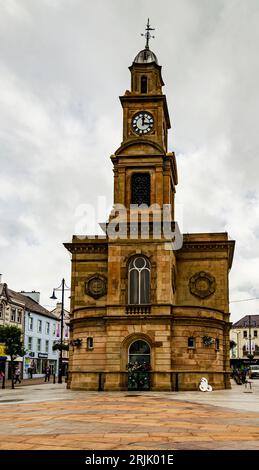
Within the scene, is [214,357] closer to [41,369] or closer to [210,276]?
[210,276]

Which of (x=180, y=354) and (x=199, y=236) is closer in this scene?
(x=180, y=354)

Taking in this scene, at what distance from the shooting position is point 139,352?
127ft

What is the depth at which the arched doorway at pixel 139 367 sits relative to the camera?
38.1 metres

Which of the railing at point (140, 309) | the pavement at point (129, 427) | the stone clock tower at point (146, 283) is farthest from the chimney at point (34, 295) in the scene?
the pavement at point (129, 427)

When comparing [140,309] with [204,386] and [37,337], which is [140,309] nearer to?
[204,386]

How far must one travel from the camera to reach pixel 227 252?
47.2 metres

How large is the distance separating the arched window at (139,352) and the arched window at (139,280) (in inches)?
126

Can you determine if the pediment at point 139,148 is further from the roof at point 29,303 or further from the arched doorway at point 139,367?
the roof at point 29,303

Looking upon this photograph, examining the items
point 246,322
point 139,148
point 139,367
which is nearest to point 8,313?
point 139,148

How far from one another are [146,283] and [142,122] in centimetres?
1494

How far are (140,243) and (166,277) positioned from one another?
3.18m

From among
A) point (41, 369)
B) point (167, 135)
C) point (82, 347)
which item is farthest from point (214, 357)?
point (41, 369)

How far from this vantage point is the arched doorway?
38.1 meters

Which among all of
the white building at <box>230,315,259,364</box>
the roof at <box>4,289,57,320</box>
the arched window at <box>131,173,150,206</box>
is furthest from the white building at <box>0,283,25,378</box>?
the white building at <box>230,315,259,364</box>
